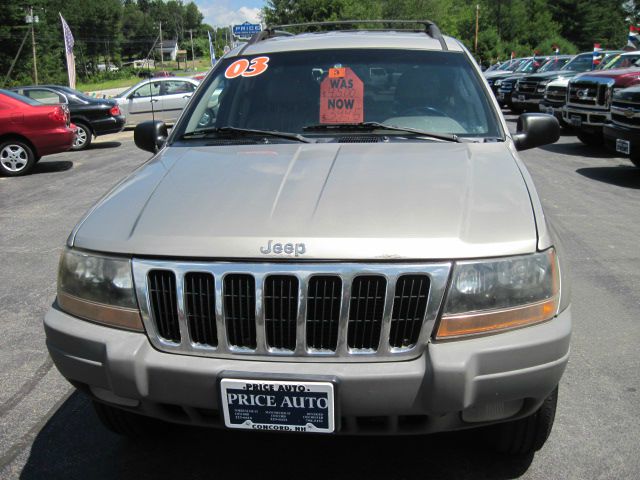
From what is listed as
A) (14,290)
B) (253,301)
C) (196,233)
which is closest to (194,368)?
(253,301)

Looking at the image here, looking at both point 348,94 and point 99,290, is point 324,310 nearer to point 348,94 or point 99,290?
point 99,290

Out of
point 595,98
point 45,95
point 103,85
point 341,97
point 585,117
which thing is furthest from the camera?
point 103,85

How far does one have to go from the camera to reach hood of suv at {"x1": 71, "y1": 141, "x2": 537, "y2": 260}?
258 centimetres

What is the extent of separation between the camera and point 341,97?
401cm

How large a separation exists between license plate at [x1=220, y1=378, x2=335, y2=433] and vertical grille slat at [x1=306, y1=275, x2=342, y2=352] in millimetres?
168

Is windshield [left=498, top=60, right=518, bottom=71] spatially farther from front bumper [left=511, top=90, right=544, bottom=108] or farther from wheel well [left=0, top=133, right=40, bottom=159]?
wheel well [left=0, top=133, right=40, bottom=159]

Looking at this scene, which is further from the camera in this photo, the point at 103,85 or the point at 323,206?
the point at 103,85

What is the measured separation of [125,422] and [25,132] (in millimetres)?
10774

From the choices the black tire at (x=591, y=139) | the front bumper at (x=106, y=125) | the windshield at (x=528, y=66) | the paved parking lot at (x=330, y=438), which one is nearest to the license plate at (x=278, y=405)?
the paved parking lot at (x=330, y=438)

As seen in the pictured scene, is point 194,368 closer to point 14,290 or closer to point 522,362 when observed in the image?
point 522,362

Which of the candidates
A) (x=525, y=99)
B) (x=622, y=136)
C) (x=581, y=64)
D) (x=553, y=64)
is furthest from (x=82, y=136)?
(x=553, y=64)

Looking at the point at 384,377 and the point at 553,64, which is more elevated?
the point at 384,377

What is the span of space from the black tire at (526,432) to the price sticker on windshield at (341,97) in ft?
5.71

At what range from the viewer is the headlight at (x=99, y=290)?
2.68 meters
